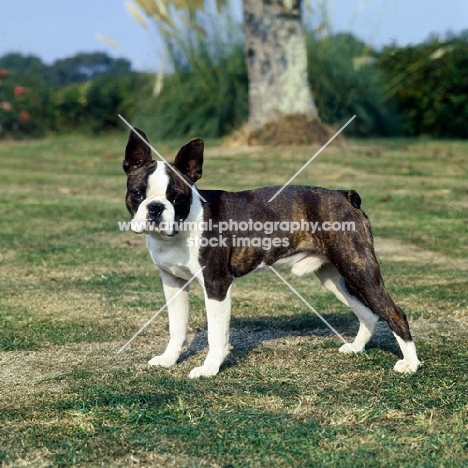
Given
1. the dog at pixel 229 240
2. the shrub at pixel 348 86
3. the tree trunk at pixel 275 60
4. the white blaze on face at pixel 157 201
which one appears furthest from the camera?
the shrub at pixel 348 86

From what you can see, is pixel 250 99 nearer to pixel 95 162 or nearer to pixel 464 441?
pixel 95 162

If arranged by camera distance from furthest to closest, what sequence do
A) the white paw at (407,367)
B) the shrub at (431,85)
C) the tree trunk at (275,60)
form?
the shrub at (431,85) → the tree trunk at (275,60) → the white paw at (407,367)

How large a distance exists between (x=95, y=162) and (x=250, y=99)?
3.41 meters

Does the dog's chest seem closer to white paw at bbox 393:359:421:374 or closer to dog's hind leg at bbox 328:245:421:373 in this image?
dog's hind leg at bbox 328:245:421:373

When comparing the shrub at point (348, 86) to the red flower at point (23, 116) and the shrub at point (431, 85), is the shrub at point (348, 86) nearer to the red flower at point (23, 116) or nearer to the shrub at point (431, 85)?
the shrub at point (431, 85)

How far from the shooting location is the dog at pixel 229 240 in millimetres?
5578

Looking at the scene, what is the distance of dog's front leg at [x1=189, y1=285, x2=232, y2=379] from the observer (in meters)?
5.62

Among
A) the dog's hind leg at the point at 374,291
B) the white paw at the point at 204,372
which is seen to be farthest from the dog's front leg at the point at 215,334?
the dog's hind leg at the point at 374,291

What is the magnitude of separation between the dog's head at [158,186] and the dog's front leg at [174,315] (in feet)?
1.90

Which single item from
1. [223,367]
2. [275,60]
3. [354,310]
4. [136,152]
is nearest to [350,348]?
[354,310]

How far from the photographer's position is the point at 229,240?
575 cm

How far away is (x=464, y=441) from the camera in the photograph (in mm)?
4496

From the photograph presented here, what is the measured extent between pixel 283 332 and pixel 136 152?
6.57ft

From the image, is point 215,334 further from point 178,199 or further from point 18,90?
point 18,90
